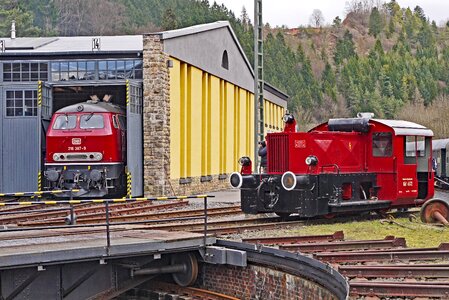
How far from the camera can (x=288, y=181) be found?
14.8 m

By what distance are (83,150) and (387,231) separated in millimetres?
10843

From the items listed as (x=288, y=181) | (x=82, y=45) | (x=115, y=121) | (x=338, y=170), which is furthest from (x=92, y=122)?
(x=338, y=170)

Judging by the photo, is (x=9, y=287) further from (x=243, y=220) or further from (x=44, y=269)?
(x=243, y=220)

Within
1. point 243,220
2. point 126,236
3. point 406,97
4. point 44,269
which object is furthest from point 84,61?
point 406,97

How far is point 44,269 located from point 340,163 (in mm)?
8202

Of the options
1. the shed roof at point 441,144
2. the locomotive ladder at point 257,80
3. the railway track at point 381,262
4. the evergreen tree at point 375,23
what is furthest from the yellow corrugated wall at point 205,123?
the evergreen tree at point 375,23

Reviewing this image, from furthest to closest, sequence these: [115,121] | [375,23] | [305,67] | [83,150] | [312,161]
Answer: [375,23] < [305,67] < [115,121] < [83,150] < [312,161]

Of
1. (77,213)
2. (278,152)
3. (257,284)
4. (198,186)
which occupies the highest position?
(278,152)

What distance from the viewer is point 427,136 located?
17656mm

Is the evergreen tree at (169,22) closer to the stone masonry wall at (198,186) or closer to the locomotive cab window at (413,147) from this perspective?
the stone masonry wall at (198,186)

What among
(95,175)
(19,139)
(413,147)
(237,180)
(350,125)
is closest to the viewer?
(237,180)

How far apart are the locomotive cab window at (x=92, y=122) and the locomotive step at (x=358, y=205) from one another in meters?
9.33

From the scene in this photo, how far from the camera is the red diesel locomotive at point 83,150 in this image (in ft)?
71.1

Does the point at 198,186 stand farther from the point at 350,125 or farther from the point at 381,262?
the point at 381,262
